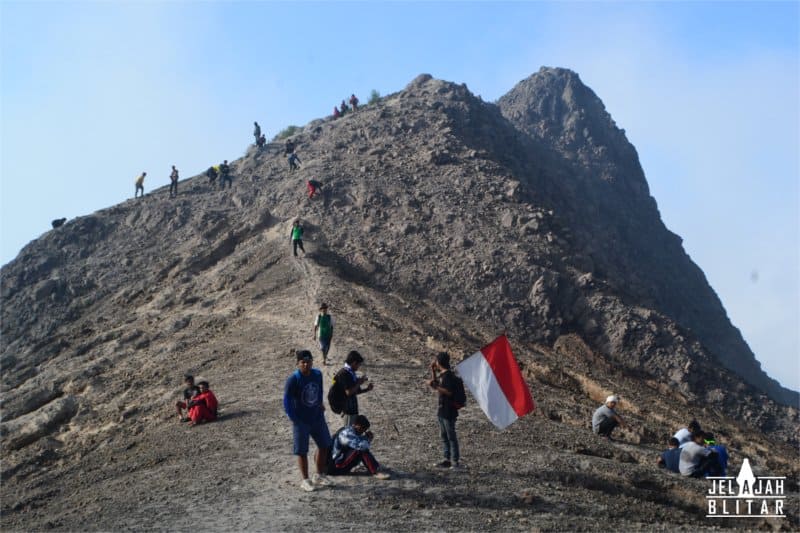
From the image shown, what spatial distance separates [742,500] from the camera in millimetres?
12102

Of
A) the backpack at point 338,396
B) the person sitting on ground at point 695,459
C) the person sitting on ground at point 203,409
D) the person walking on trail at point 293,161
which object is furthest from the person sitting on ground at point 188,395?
the person walking on trail at point 293,161

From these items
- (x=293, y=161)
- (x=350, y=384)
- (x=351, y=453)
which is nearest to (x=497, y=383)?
(x=350, y=384)

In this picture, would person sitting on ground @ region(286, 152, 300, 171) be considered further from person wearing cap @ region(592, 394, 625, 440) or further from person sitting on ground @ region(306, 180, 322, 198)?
person wearing cap @ region(592, 394, 625, 440)

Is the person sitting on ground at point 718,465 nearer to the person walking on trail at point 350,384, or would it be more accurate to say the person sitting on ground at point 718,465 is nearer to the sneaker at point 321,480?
the person walking on trail at point 350,384

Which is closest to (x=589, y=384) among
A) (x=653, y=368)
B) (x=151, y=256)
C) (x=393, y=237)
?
(x=653, y=368)

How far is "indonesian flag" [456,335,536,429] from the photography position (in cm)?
1218

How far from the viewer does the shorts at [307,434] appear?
1030 cm

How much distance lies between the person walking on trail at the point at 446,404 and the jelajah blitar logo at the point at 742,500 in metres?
3.61

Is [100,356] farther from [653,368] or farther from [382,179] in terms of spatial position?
[653,368]

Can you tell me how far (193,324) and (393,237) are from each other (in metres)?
8.76

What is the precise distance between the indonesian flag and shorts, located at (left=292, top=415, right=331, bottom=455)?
→ 2499 mm

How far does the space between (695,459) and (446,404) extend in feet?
14.7

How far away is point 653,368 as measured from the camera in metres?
27.3

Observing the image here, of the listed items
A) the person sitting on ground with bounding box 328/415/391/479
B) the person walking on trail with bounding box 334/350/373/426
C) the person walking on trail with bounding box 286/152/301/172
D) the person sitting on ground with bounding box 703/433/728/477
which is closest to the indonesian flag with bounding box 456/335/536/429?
the person walking on trail with bounding box 334/350/373/426
